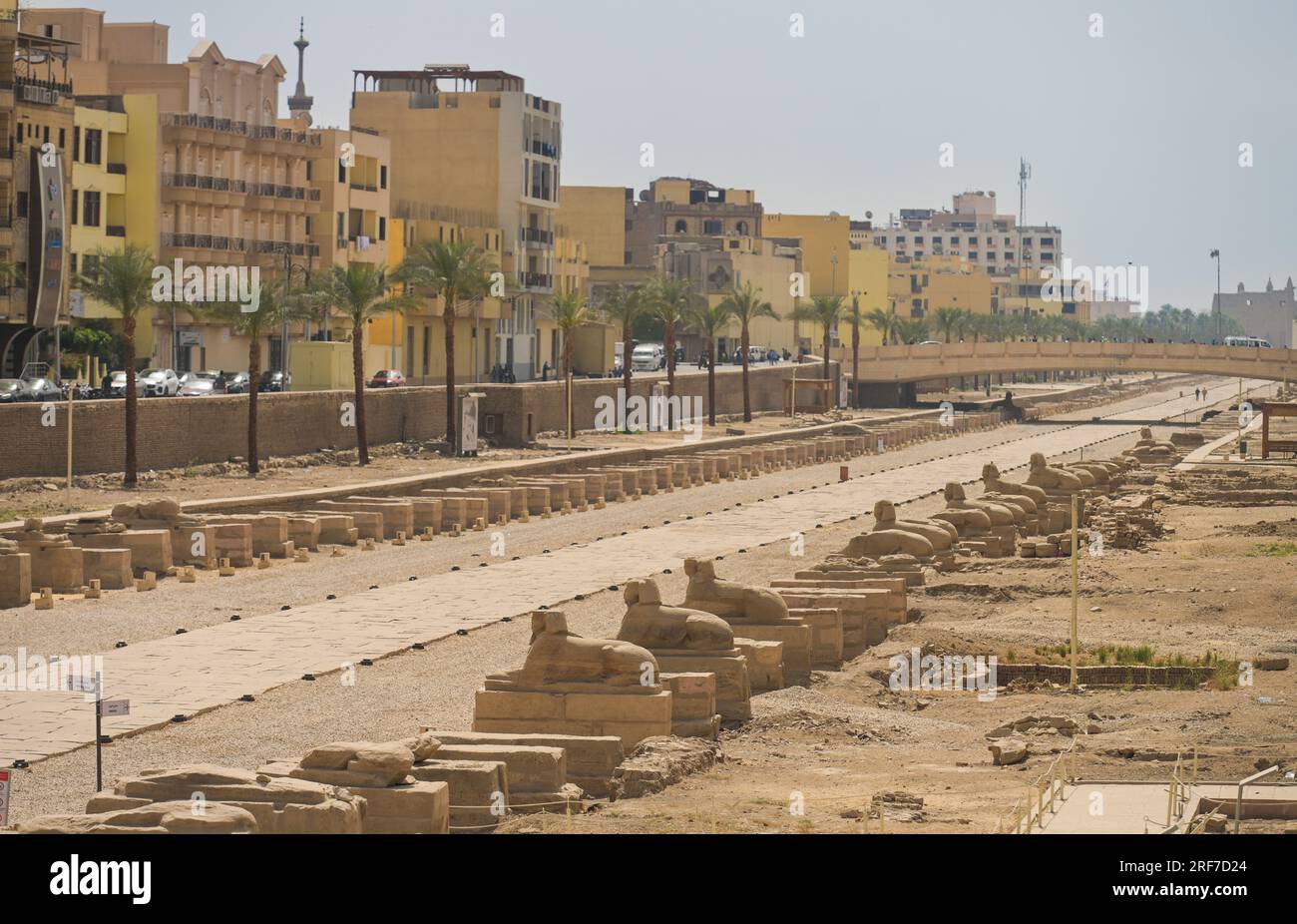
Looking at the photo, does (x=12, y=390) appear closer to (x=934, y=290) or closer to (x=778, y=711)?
(x=778, y=711)

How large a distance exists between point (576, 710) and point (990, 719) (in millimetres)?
5165

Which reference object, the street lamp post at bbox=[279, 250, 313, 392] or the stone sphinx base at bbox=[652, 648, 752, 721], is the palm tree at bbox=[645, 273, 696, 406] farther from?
the stone sphinx base at bbox=[652, 648, 752, 721]

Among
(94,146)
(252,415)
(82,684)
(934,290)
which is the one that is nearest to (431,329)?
(94,146)

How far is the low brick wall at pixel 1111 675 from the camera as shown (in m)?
24.7

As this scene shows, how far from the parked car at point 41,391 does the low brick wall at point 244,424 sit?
4.20m

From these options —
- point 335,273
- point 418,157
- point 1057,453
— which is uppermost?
point 418,157

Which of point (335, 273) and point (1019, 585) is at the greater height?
point (335, 273)

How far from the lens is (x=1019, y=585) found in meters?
33.9

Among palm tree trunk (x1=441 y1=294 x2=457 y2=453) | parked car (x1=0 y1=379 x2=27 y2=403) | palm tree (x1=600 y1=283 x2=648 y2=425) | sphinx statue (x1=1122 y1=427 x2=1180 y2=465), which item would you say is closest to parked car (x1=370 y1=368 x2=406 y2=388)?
palm tree trunk (x1=441 y1=294 x2=457 y2=453)

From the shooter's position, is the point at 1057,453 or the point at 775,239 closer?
the point at 1057,453

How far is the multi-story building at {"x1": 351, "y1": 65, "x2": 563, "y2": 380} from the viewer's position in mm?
88750
